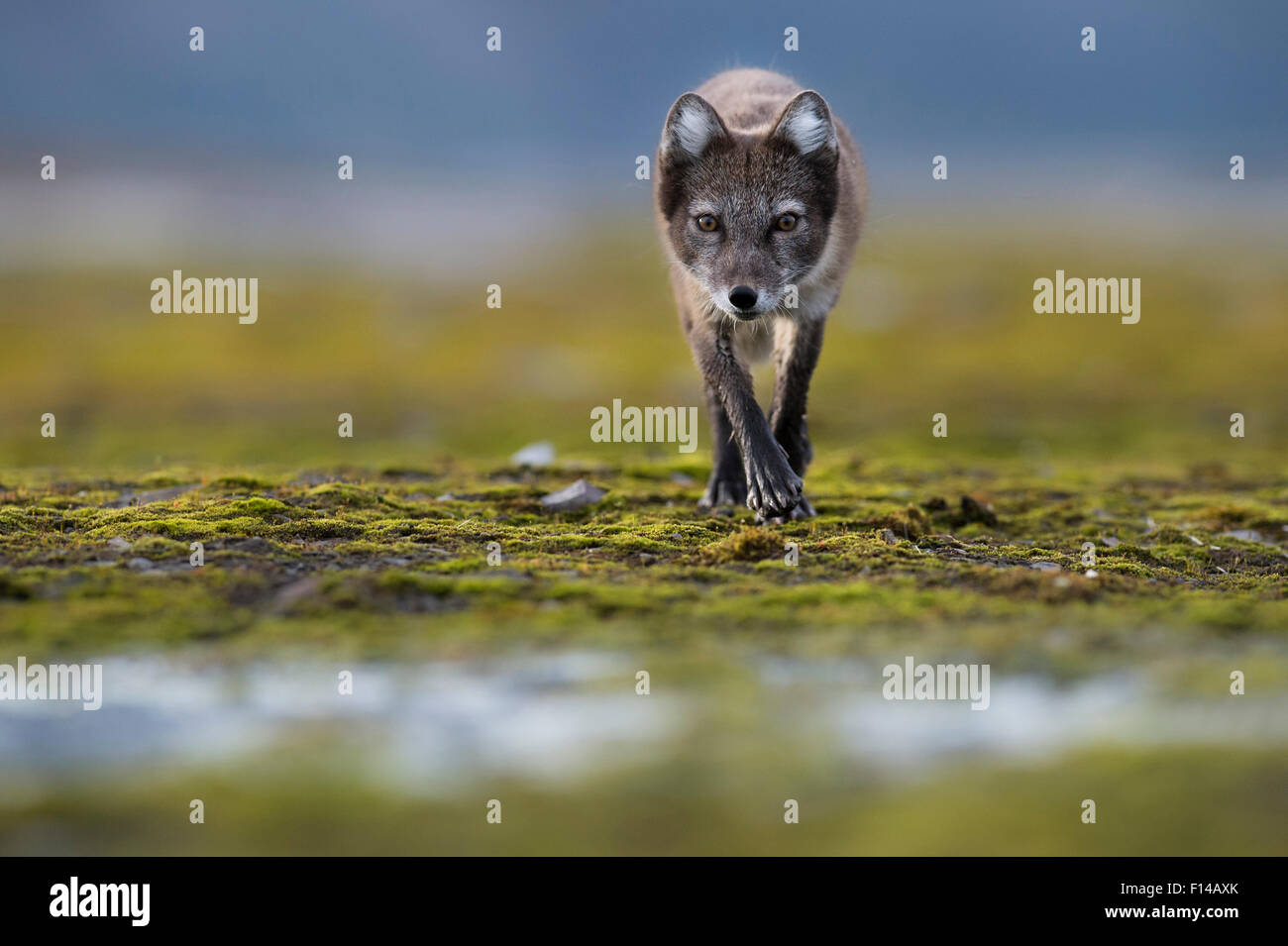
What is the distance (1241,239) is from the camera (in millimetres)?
129375

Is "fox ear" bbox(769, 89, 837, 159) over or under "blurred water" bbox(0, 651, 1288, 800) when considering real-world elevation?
over

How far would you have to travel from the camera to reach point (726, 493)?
46.0 feet

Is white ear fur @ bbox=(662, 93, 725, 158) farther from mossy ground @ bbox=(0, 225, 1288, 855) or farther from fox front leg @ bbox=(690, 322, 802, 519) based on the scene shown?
mossy ground @ bbox=(0, 225, 1288, 855)

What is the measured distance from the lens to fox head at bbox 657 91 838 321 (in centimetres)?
1191

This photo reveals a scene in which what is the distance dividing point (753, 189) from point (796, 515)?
3558 mm

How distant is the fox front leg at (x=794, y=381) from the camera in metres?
13.5

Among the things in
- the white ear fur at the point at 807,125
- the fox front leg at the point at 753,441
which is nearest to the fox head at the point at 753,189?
the white ear fur at the point at 807,125

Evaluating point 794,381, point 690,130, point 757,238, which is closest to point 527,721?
point 757,238

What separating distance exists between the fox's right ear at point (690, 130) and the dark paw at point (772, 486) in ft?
10.2

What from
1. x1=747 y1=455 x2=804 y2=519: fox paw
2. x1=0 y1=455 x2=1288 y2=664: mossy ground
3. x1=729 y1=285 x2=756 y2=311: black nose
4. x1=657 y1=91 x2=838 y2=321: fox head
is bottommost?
x1=0 y1=455 x2=1288 y2=664: mossy ground

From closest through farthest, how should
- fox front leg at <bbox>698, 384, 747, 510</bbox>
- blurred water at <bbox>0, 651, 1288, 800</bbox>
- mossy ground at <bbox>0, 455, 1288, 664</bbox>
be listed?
blurred water at <bbox>0, 651, 1288, 800</bbox> → mossy ground at <bbox>0, 455, 1288, 664</bbox> → fox front leg at <bbox>698, 384, 747, 510</bbox>

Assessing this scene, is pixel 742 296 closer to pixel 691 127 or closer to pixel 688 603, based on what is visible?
pixel 691 127

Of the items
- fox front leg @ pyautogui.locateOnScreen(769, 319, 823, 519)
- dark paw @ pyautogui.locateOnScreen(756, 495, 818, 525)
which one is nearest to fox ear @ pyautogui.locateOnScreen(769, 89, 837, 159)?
fox front leg @ pyautogui.locateOnScreen(769, 319, 823, 519)
